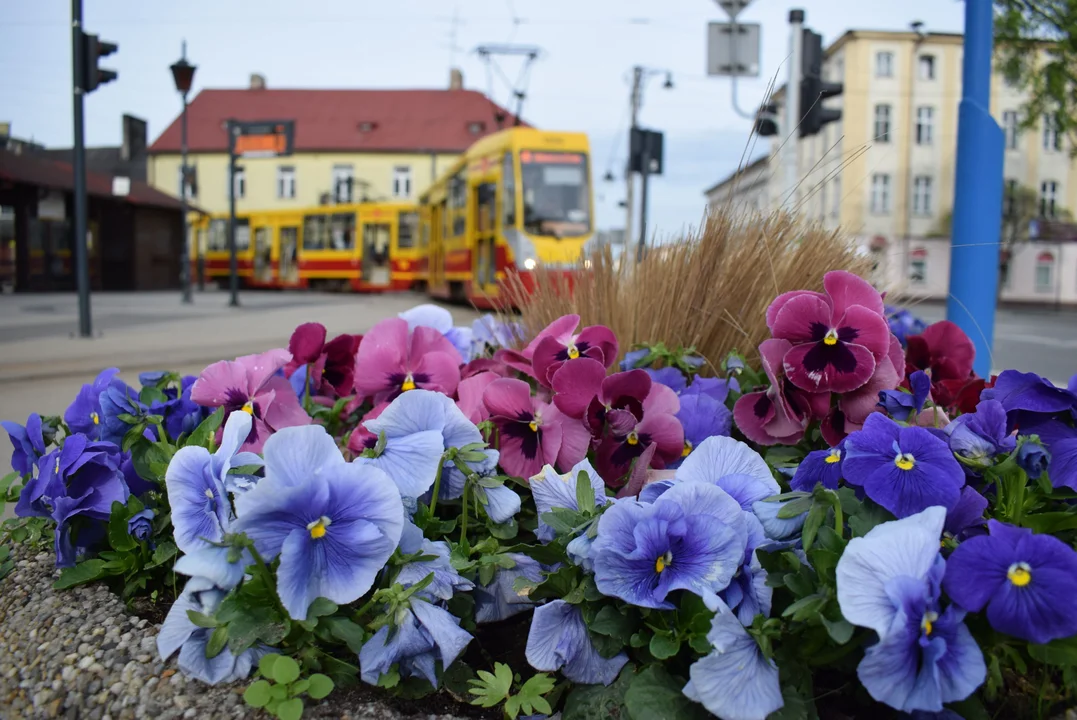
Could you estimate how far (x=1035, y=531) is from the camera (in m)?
1.08

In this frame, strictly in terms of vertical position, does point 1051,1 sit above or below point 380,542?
above

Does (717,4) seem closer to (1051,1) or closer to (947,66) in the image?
(1051,1)

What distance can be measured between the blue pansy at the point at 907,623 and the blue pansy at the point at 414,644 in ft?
1.44

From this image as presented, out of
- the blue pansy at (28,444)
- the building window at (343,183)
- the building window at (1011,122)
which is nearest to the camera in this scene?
the blue pansy at (28,444)

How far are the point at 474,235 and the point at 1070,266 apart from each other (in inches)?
1591

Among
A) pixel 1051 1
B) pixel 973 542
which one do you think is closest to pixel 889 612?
pixel 973 542

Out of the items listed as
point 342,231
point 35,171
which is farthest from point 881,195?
point 35,171

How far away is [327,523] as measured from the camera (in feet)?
3.48

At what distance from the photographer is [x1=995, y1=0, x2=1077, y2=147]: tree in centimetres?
1792

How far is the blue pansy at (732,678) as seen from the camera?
3.21ft

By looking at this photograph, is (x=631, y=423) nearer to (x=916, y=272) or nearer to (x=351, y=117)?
(x=916, y=272)

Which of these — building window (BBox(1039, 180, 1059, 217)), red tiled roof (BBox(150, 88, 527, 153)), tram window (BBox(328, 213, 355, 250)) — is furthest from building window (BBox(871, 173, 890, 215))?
tram window (BBox(328, 213, 355, 250))

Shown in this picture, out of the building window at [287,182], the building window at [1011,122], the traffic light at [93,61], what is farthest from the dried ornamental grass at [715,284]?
the building window at [287,182]

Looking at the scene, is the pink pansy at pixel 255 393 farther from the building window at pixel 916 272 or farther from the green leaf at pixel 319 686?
the building window at pixel 916 272
